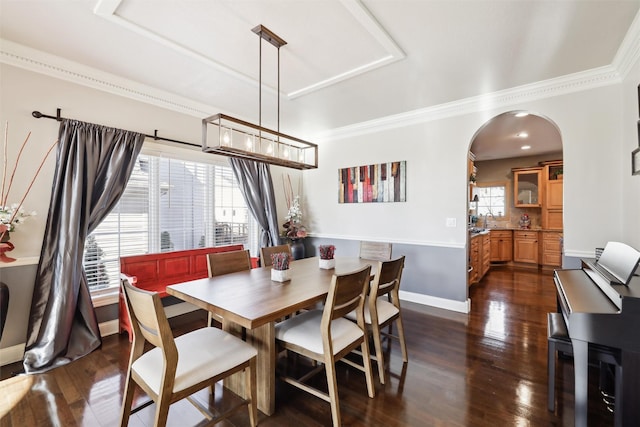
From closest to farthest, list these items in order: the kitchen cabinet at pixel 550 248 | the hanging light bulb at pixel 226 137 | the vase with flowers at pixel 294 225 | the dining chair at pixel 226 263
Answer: the hanging light bulb at pixel 226 137 < the dining chair at pixel 226 263 < the vase with flowers at pixel 294 225 < the kitchen cabinet at pixel 550 248

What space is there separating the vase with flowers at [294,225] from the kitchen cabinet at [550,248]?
216 inches

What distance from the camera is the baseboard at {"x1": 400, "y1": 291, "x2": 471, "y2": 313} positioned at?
365 centimetres

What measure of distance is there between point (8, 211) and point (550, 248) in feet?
28.5

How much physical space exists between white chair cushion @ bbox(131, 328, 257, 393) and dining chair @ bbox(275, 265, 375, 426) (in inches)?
12.9

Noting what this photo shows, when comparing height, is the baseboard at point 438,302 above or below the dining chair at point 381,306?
below

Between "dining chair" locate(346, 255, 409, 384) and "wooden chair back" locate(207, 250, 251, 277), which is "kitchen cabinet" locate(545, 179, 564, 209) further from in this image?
"wooden chair back" locate(207, 250, 251, 277)

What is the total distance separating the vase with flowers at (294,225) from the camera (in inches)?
186

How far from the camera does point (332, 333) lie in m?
1.93

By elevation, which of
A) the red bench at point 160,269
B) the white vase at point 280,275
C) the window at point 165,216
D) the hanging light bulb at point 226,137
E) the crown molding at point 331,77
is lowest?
the red bench at point 160,269

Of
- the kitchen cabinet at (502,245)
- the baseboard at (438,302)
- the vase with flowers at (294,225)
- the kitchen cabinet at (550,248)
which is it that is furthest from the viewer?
the kitchen cabinet at (502,245)

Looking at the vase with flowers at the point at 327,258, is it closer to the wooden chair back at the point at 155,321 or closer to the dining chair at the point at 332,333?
the dining chair at the point at 332,333

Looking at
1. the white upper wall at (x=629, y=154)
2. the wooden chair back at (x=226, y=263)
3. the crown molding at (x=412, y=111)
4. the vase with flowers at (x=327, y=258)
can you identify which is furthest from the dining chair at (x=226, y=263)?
the white upper wall at (x=629, y=154)

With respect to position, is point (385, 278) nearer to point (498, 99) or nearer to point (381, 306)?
point (381, 306)

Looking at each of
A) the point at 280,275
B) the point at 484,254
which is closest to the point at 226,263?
the point at 280,275
